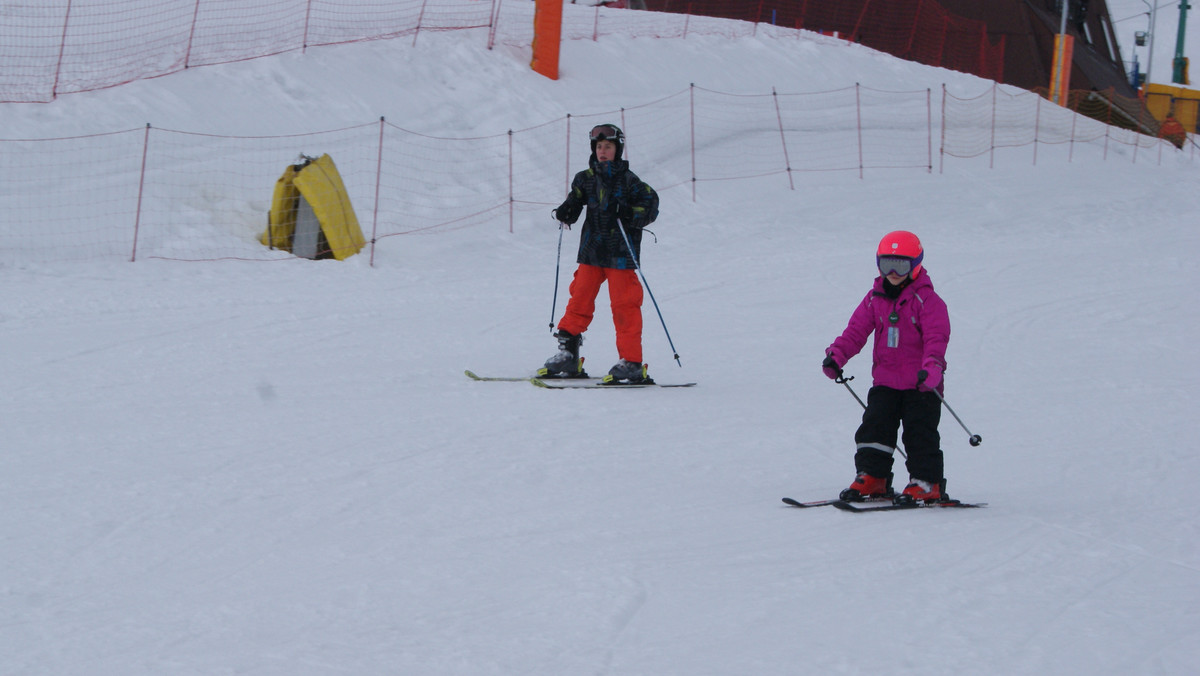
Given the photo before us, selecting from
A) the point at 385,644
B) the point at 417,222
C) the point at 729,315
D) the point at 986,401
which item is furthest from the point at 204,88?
the point at 385,644

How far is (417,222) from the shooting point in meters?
14.4

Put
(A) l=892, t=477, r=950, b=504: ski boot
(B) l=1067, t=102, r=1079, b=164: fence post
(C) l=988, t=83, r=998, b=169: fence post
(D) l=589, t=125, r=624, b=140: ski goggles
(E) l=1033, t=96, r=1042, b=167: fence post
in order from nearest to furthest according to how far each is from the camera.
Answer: (A) l=892, t=477, r=950, b=504: ski boot → (D) l=589, t=125, r=624, b=140: ski goggles → (C) l=988, t=83, r=998, b=169: fence post → (E) l=1033, t=96, r=1042, b=167: fence post → (B) l=1067, t=102, r=1079, b=164: fence post

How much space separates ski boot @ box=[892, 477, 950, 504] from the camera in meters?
5.02

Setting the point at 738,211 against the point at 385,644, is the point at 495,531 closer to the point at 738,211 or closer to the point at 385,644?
the point at 385,644

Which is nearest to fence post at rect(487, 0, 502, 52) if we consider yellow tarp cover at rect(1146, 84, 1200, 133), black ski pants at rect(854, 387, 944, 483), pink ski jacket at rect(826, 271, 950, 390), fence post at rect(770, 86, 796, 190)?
fence post at rect(770, 86, 796, 190)

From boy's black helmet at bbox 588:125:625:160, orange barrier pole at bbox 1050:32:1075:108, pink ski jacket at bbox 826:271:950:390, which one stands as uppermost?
orange barrier pole at bbox 1050:32:1075:108

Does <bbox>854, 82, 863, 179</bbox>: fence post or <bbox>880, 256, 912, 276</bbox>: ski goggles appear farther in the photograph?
<bbox>854, 82, 863, 179</bbox>: fence post

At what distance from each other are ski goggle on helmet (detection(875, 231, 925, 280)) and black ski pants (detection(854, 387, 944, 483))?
52 centimetres

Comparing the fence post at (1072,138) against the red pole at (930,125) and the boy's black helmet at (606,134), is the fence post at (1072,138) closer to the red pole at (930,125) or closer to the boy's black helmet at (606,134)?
the red pole at (930,125)

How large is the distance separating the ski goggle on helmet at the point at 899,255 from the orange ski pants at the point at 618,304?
2.86 meters

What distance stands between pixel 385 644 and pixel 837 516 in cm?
218

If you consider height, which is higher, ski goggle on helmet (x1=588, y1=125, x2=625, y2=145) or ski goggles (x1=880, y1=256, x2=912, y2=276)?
ski goggle on helmet (x1=588, y1=125, x2=625, y2=145)

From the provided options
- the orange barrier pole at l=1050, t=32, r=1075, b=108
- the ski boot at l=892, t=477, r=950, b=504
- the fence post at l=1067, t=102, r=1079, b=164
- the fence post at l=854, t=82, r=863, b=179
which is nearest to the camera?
the ski boot at l=892, t=477, r=950, b=504

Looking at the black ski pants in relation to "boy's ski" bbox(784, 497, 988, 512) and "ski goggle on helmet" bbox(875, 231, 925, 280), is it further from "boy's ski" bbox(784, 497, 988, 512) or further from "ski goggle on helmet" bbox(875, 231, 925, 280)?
"ski goggle on helmet" bbox(875, 231, 925, 280)
